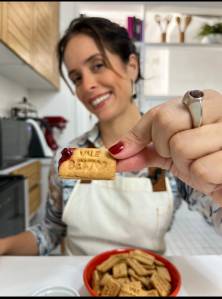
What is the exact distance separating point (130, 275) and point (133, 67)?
31 centimetres

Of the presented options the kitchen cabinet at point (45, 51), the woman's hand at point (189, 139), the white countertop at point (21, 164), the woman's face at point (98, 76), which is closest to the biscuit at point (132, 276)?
the woman's hand at point (189, 139)

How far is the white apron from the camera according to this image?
1.93 ft

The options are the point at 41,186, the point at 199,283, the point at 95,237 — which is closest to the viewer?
the point at 199,283

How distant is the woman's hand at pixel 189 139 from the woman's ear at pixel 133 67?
4.9 inches

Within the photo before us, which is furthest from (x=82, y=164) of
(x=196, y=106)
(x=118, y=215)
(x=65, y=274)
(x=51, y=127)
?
(x=51, y=127)

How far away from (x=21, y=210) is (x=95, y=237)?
222 millimetres

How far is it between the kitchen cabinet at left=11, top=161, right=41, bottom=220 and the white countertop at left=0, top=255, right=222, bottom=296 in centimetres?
52

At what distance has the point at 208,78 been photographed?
0.27m

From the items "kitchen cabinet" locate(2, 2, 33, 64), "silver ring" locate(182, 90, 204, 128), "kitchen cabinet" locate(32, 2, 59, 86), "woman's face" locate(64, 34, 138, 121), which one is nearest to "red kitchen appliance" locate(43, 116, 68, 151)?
"kitchen cabinet" locate(32, 2, 59, 86)

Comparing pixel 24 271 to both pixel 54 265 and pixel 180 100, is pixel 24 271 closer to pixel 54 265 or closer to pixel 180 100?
pixel 54 265

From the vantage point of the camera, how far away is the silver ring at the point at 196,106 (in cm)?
23

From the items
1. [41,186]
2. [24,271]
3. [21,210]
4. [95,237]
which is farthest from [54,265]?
[41,186]

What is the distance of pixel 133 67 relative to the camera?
0.39m

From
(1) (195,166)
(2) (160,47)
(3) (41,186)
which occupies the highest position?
(2) (160,47)
